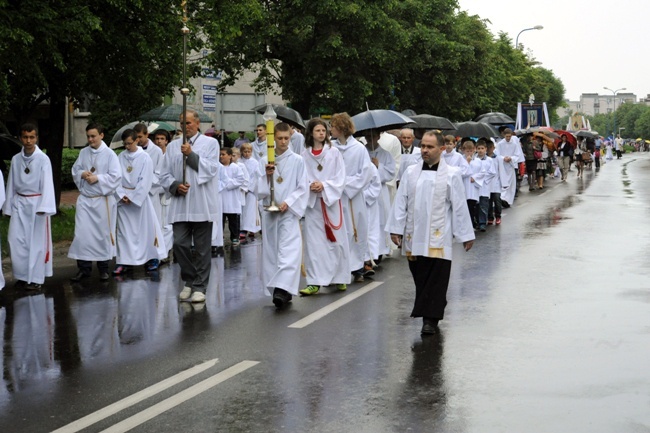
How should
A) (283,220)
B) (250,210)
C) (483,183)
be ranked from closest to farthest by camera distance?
(283,220) → (250,210) → (483,183)

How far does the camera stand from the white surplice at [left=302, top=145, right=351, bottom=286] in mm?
11305

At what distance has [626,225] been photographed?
795 inches

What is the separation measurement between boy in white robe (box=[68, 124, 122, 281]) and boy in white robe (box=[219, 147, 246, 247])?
4.56 m

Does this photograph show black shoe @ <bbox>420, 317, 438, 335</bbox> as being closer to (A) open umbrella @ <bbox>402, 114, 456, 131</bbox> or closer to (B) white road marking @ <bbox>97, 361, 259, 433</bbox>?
(B) white road marking @ <bbox>97, 361, 259, 433</bbox>

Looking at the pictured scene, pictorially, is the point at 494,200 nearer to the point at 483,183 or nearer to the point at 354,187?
the point at 483,183

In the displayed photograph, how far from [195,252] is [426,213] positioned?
9.61 ft

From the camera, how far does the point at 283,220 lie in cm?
1074

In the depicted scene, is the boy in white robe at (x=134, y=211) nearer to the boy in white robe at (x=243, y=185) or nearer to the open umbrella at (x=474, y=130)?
the boy in white robe at (x=243, y=185)

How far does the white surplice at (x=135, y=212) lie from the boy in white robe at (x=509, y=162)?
13.9m

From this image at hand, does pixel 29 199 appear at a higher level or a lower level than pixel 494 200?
higher

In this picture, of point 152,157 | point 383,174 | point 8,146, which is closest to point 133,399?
point 8,146

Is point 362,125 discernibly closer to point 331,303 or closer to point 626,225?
point 331,303

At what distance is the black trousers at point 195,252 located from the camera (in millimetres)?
10922

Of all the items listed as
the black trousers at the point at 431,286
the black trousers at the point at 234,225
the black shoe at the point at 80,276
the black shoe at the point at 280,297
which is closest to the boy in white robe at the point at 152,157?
the black shoe at the point at 80,276
